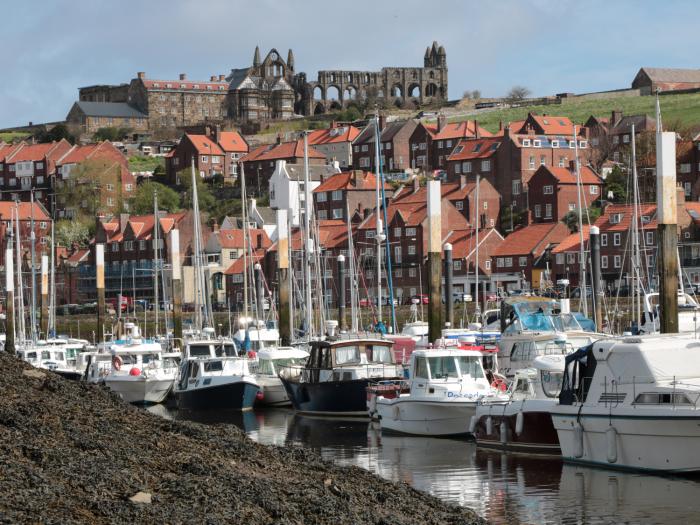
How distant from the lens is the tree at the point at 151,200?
153 metres

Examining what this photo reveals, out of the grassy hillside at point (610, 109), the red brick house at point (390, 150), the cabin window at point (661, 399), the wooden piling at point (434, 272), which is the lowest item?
the cabin window at point (661, 399)

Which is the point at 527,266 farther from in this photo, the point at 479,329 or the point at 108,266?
the point at 479,329

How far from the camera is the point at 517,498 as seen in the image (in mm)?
25844

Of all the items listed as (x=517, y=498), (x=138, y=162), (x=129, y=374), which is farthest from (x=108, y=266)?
(x=517, y=498)

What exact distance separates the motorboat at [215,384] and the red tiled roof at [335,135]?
119 m

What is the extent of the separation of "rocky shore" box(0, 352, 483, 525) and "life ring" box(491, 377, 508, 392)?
10.9 m

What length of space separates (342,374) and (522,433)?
12564 millimetres

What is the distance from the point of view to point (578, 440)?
93.6 ft

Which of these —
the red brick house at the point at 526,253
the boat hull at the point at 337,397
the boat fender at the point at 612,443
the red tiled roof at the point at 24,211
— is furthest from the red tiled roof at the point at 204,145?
the boat fender at the point at 612,443

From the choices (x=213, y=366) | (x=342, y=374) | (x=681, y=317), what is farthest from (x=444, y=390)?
(x=213, y=366)

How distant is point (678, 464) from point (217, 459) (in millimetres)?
9129

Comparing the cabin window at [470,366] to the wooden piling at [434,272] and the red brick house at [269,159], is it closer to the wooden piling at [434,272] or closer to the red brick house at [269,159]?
the wooden piling at [434,272]

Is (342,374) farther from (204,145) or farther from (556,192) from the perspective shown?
(204,145)

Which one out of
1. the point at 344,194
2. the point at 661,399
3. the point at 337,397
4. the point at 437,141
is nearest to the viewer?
the point at 661,399
